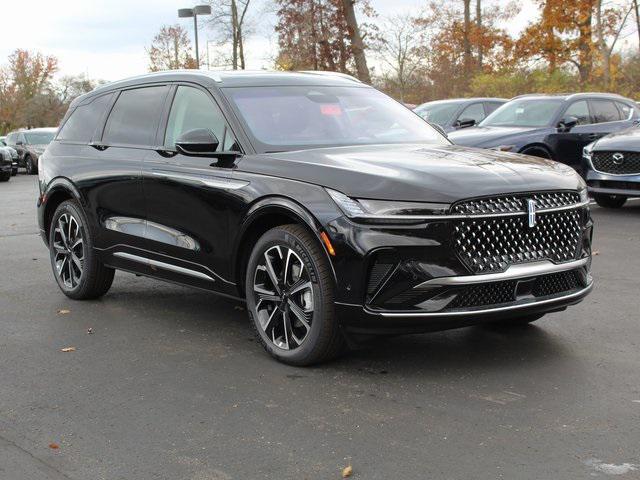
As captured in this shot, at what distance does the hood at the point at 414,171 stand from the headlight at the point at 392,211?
33 millimetres

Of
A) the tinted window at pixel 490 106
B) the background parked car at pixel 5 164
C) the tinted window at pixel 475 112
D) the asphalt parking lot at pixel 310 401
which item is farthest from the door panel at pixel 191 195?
the background parked car at pixel 5 164

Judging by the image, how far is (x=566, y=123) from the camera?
1420 cm

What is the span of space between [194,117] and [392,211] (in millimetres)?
2061

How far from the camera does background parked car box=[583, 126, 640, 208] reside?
12594 mm

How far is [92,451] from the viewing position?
401cm

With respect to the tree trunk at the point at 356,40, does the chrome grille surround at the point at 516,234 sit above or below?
below

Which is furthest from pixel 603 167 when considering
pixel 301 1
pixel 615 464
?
pixel 301 1

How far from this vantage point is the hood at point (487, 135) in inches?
539

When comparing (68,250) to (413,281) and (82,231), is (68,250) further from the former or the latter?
(413,281)

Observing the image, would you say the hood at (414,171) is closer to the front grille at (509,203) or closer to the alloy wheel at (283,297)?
the front grille at (509,203)

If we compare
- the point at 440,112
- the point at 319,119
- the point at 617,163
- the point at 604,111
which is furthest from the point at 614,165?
the point at 319,119

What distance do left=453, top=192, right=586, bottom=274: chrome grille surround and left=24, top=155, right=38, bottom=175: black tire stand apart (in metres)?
30.0

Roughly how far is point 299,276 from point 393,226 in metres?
0.71

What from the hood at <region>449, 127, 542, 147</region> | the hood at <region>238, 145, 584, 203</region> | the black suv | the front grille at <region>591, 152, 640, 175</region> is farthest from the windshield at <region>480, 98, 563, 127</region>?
the hood at <region>238, 145, 584, 203</region>
